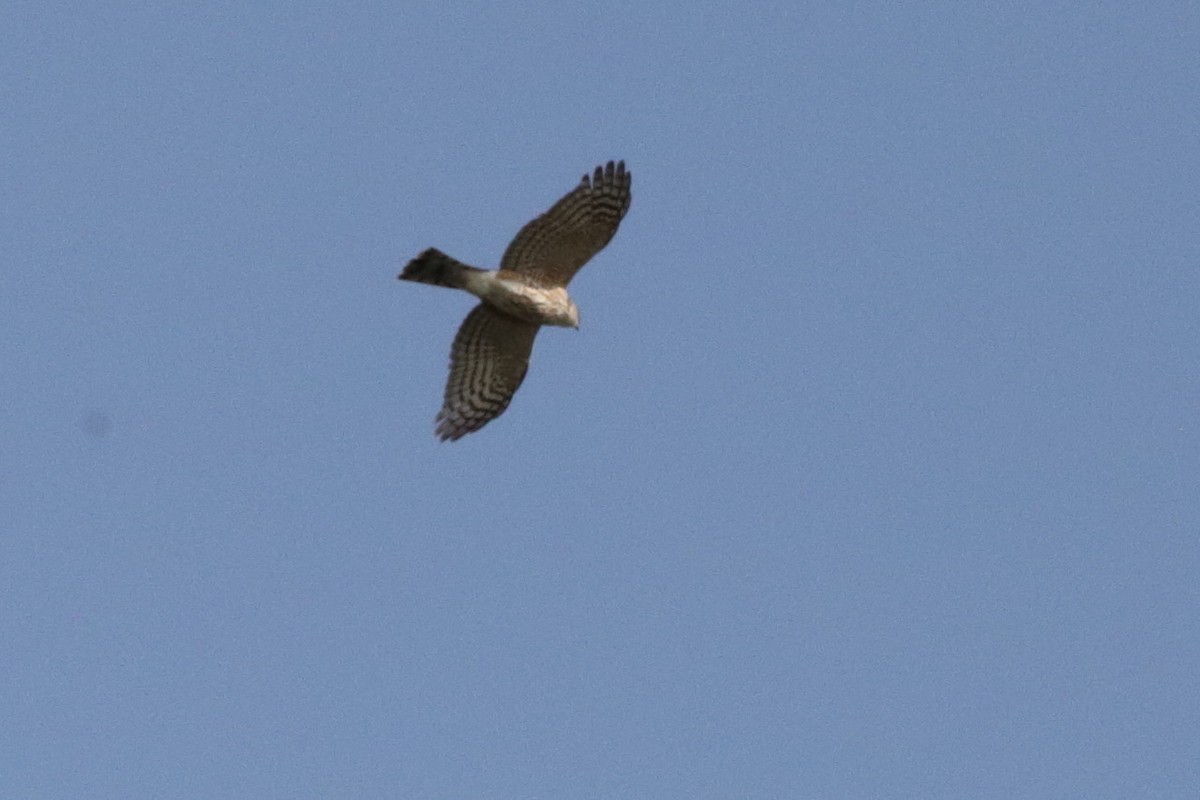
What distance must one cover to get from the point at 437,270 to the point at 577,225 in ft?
5.23

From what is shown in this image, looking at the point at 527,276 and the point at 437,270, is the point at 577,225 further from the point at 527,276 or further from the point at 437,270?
the point at 437,270

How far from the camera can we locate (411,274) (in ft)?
93.0

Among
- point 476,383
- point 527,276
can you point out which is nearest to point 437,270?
point 527,276

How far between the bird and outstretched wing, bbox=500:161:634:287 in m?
0.01

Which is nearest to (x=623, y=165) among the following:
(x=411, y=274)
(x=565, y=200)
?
(x=565, y=200)

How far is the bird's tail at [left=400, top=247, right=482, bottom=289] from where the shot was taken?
2833 centimetres

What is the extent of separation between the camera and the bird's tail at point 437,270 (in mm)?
28328

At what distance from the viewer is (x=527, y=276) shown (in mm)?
29047

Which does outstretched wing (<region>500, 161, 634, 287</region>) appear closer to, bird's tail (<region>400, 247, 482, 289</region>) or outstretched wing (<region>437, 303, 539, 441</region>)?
bird's tail (<region>400, 247, 482, 289</region>)

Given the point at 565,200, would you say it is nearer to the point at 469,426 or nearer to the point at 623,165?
the point at 623,165

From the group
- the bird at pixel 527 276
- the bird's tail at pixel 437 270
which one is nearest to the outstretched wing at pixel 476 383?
the bird at pixel 527 276

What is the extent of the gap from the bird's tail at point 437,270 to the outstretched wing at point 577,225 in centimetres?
53

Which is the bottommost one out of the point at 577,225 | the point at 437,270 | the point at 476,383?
the point at 476,383

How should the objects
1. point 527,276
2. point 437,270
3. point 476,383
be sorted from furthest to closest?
point 476,383
point 527,276
point 437,270
